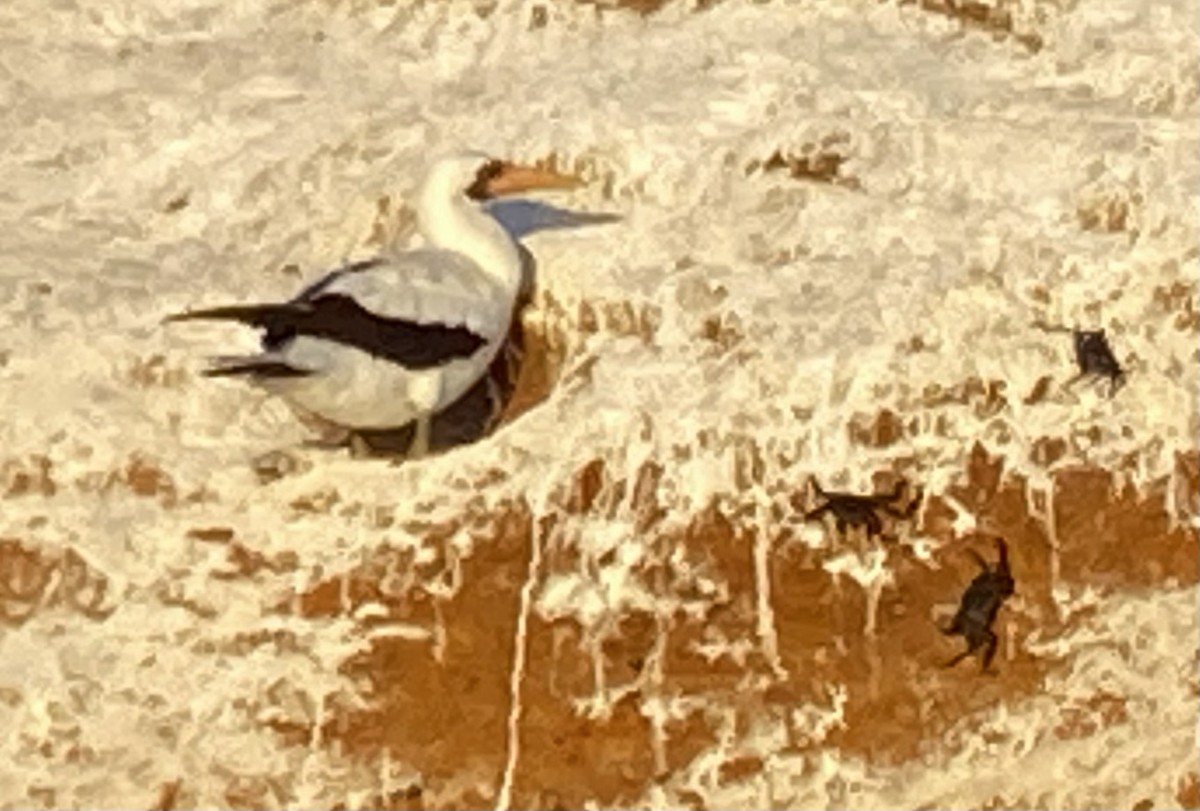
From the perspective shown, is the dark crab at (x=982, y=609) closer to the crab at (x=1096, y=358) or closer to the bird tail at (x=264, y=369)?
the crab at (x=1096, y=358)

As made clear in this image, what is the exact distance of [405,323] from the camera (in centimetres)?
404

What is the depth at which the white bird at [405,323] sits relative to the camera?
395 cm

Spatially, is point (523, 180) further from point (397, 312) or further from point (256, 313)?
point (256, 313)

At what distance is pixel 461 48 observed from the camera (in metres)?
4.97

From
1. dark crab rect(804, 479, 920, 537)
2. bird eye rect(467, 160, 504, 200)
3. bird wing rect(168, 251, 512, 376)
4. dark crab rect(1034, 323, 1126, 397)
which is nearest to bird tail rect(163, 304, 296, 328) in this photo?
bird wing rect(168, 251, 512, 376)

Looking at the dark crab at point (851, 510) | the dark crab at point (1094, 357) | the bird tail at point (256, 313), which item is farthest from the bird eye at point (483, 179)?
the dark crab at point (1094, 357)

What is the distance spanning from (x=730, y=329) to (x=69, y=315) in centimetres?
116

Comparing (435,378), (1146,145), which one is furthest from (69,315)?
(1146,145)

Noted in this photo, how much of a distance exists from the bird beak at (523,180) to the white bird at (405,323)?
29mm

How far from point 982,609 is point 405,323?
3.64 ft

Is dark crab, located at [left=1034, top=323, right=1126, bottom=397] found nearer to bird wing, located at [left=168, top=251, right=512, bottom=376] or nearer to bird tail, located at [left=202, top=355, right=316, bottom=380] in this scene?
bird wing, located at [left=168, top=251, right=512, bottom=376]

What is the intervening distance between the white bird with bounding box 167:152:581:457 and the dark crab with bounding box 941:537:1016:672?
917 millimetres

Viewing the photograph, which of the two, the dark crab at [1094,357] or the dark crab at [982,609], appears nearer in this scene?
the dark crab at [982,609]

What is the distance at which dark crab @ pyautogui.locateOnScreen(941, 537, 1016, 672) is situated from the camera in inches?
167
